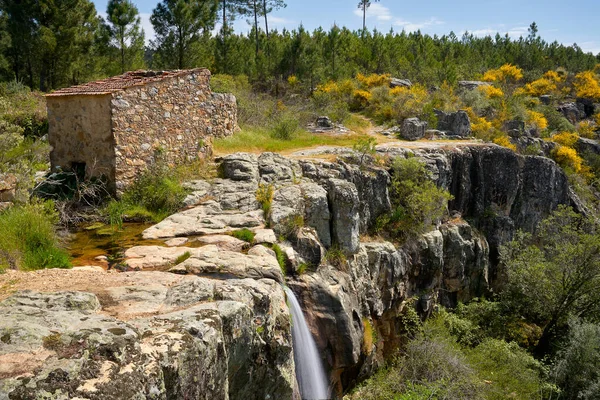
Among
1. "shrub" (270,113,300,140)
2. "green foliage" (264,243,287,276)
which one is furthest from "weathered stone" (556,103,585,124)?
"green foliage" (264,243,287,276)

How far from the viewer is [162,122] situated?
989 cm

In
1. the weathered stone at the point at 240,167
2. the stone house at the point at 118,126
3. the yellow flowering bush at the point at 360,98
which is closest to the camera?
the stone house at the point at 118,126

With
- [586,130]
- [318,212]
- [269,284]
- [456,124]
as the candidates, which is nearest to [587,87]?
[586,130]

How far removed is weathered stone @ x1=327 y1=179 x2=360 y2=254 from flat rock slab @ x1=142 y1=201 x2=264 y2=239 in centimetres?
214

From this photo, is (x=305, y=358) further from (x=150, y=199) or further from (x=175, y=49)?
(x=175, y=49)

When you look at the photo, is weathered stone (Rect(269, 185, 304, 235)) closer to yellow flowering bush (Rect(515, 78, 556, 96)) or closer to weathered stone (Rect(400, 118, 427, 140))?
weathered stone (Rect(400, 118, 427, 140))

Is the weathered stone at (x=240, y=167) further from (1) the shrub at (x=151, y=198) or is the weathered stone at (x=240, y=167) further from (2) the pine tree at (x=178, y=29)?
(2) the pine tree at (x=178, y=29)

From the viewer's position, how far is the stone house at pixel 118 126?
8820mm

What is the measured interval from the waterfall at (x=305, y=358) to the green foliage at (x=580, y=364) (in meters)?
7.21

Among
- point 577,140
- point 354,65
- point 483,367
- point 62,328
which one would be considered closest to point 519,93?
point 577,140

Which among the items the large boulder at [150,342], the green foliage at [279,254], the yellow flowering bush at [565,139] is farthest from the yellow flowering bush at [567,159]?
the large boulder at [150,342]

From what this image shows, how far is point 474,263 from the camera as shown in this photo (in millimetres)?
16000

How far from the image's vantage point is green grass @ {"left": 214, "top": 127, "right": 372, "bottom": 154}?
13.0 m

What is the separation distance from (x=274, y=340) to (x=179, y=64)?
1973 centimetres
